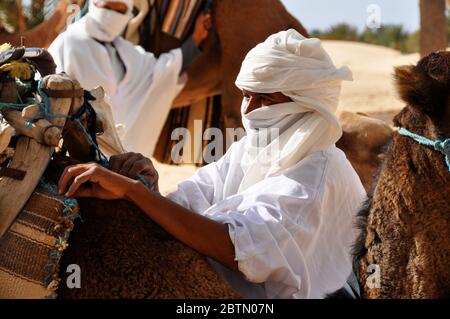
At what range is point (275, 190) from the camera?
123 inches

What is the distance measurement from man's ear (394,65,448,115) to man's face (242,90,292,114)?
548 millimetres

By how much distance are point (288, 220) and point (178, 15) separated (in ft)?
18.3

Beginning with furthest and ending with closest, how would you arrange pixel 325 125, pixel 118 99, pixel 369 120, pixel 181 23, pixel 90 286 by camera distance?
1. pixel 181 23
2. pixel 118 99
3. pixel 369 120
4. pixel 325 125
5. pixel 90 286

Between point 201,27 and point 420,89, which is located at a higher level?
point 420,89

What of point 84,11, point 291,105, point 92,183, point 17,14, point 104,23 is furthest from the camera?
point 17,14

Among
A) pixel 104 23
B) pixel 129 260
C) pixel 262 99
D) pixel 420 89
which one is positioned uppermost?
pixel 420 89

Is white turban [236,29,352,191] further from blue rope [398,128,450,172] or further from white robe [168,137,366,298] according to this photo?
blue rope [398,128,450,172]

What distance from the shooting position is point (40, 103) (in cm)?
300

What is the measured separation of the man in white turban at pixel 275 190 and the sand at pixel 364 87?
45cm

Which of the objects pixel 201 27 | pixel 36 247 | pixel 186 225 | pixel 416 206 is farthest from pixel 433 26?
pixel 36 247

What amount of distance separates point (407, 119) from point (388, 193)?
255 millimetres

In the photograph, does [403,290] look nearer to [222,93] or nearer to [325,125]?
[325,125]

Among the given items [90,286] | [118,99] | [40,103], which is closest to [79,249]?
[90,286]

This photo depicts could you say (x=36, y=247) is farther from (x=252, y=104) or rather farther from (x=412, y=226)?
(x=412, y=226)
